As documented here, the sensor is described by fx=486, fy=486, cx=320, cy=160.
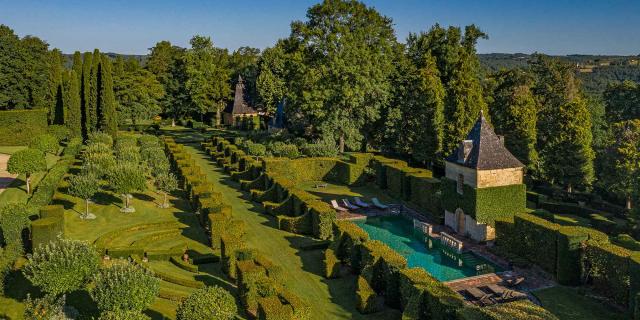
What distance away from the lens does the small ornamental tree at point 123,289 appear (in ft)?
63.2

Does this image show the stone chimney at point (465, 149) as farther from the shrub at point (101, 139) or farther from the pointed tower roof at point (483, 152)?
the shrub at point (101, 139)

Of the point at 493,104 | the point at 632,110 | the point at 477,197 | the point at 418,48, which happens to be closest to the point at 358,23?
the point at 418,48

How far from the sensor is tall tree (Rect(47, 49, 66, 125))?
67.8 meters

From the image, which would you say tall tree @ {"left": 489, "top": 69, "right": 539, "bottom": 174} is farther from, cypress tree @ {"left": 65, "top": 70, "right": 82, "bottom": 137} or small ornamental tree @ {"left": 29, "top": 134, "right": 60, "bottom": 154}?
cypress tree @ {"left": 65, "top": 70, "right": 82, "bottom": 137}

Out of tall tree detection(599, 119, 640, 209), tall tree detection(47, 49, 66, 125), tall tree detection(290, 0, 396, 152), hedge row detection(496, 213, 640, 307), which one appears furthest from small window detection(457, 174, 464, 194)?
tall tree detection(47, 49, 66, 125)

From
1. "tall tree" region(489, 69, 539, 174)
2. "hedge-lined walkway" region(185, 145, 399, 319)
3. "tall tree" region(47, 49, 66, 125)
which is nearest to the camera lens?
"hedge-lined walkway" region(185, 145, 399, 319)

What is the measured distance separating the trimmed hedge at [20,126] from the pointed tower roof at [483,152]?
55.5 m

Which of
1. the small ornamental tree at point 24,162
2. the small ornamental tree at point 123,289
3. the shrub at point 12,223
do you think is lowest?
Result: the small ornamental tree at point 123,289

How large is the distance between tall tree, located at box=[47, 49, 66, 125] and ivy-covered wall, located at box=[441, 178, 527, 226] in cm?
5743

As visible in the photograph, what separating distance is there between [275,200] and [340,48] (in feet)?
72.9

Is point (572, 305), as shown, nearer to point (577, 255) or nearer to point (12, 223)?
point (577, 255)

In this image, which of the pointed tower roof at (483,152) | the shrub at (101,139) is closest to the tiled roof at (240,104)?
the shrub at (101,139)

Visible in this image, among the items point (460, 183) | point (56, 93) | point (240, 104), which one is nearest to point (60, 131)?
point (56, 93)

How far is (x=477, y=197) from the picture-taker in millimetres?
33125
